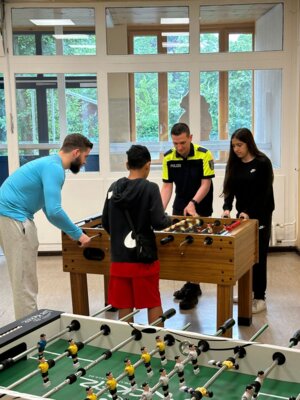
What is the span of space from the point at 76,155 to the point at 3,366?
68.1 inches

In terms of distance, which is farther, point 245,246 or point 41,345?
point 245,246

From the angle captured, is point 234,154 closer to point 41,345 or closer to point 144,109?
point 144,109

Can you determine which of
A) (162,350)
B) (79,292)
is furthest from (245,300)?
(162,350)

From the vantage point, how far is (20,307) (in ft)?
10.4

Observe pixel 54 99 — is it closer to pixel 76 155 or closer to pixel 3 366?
Answer: pixel 76 155

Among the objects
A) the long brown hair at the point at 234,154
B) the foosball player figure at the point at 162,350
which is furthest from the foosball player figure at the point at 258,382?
the long brown hair at the point at 234,154

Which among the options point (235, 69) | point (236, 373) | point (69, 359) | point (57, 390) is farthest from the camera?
point (235, 69)

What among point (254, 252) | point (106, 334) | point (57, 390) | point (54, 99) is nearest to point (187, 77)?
point (54, 99)

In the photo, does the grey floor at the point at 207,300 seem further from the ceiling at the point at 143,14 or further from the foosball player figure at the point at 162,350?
the ceiling at the point at 143,14

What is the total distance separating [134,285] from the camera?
2.96 metres

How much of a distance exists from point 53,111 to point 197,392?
4949 millimetres

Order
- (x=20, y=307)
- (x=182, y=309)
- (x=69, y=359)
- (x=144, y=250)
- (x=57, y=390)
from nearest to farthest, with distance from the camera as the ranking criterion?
(x=57, y=390), (x=69, y=359), (x=144, y=250), (x=20, y=307), (x=182, y=309)

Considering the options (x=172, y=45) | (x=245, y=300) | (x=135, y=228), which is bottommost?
(x=245, y=300)

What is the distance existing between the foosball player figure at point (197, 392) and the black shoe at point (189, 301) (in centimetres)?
256
